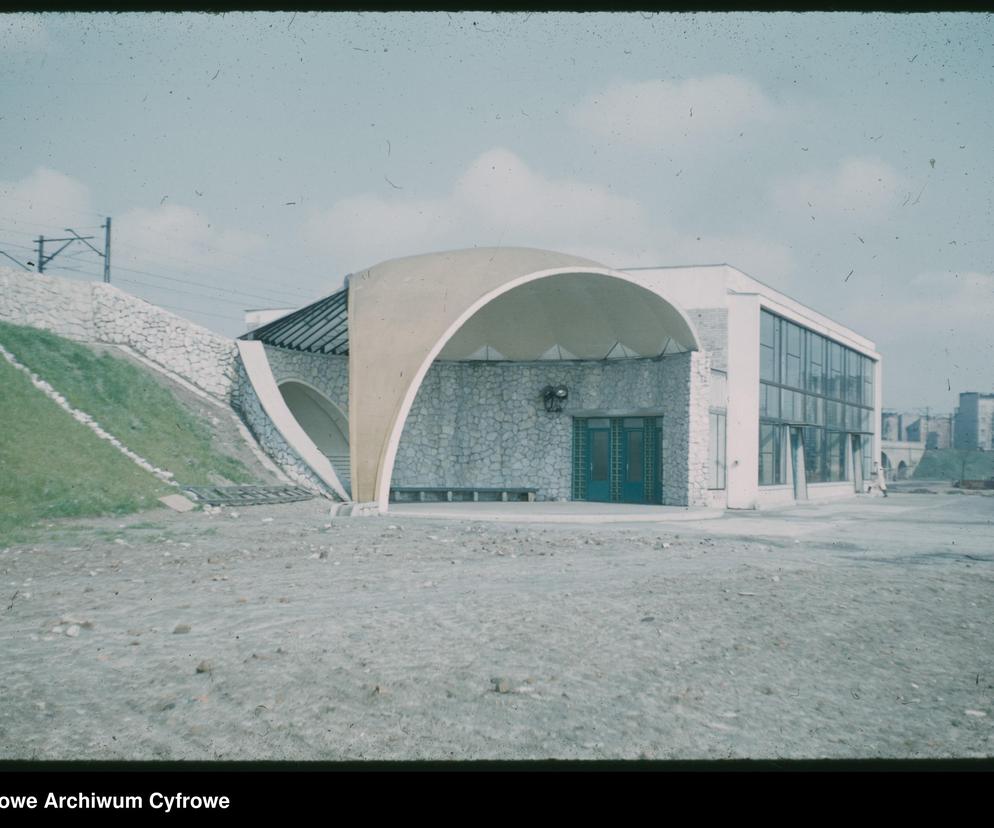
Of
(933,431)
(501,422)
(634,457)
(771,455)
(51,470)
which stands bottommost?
(51,470)

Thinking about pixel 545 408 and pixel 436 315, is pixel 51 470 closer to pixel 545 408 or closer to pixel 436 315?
pixel 436 315

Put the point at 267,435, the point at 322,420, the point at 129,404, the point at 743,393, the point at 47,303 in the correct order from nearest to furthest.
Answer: the point at 129,404 < the point at 47,303 < the point at 267,435 < the point at 743,393 < the point at 322,420

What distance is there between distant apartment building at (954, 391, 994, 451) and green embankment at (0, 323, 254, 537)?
56.3 metres

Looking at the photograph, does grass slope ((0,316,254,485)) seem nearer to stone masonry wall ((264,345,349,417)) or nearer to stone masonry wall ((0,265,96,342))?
stone masonry wall ((0,265,96,342))

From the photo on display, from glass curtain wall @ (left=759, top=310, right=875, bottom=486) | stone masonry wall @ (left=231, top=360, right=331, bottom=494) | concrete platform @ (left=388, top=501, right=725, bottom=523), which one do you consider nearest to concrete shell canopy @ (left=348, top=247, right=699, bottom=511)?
concrete platform @ (left=388, top=501, right=725, bottom=523)

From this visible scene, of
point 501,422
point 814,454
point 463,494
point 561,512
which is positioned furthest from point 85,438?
point 814,454

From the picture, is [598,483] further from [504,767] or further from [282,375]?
[504,767]

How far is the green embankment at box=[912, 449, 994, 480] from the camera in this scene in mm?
57125

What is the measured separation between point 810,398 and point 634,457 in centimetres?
Result: 990

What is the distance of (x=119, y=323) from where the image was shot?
2219cm

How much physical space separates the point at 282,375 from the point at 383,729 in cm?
2097

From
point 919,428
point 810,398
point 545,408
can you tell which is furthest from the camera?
point 919,428

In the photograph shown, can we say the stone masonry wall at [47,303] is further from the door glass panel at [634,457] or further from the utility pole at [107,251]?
the door glass panel at [634,457]

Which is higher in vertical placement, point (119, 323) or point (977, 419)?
point (119, 323)
